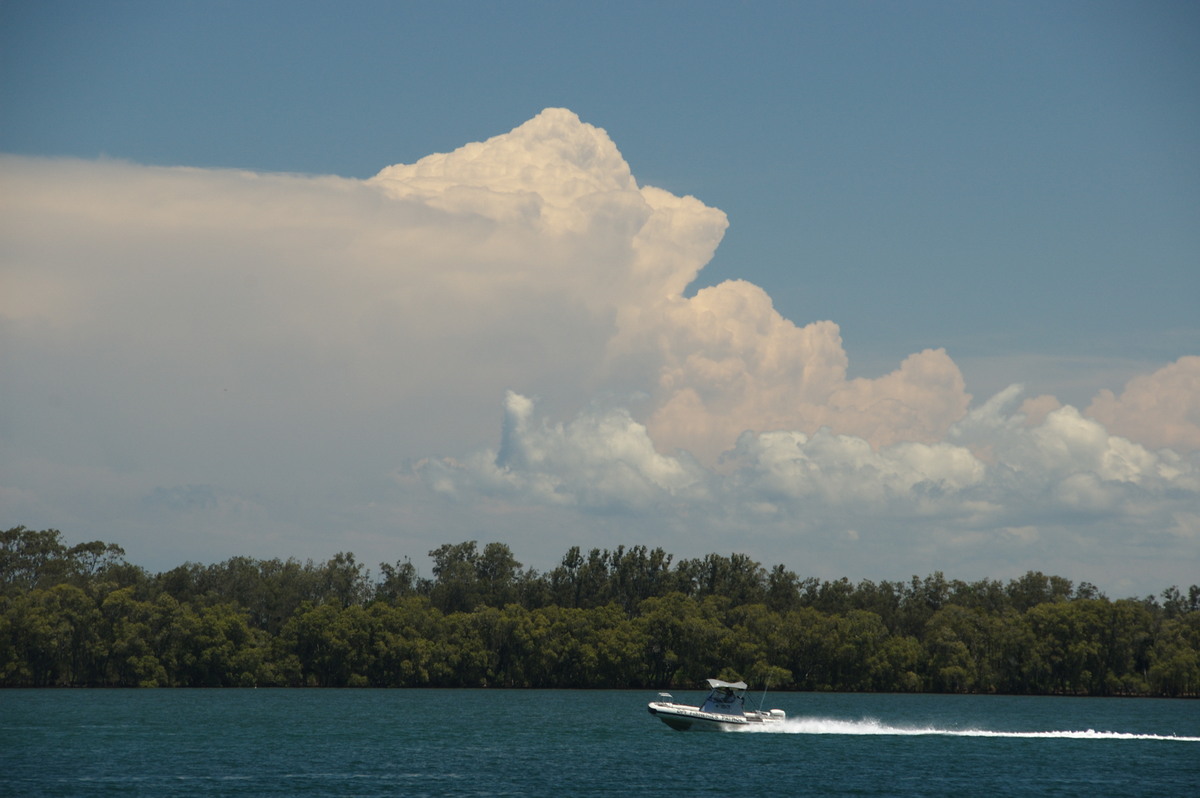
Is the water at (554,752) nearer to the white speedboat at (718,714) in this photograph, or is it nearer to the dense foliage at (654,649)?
the white speedboat at (718,714)

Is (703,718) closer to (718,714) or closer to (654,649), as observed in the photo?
(718,714)

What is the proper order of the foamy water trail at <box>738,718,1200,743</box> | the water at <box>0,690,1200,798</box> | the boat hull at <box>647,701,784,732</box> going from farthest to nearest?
the boat hull at <box>647,701,784,732</box>, the foamy water trail at <box>738,718,1200,743</box>, the water at <box>0,690,1200,798</box>

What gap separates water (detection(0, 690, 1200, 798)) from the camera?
255 ft

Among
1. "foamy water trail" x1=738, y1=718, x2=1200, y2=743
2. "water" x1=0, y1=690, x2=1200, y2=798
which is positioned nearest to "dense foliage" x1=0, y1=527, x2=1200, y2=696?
"water" x1=0, y1=690, x2=1200, y2=798

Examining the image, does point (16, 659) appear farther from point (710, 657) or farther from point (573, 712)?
point (710, 657)

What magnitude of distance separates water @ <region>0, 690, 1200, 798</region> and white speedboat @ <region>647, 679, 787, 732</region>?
1.33 meters

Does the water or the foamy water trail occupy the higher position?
the foamy water trail

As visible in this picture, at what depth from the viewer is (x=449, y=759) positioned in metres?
90.9

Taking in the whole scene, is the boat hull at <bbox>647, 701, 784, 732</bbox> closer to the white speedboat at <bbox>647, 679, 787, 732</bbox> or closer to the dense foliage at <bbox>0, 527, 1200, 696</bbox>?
the white speedboat at <bbox>647, 679, 787, 732</bbox>

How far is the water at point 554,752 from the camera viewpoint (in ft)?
255

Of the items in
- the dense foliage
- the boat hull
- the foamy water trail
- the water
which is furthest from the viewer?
the dense foliage

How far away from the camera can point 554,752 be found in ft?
319

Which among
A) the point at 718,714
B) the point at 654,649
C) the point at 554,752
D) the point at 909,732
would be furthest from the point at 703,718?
the point at 654,649

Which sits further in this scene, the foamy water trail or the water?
the foamy water trail
